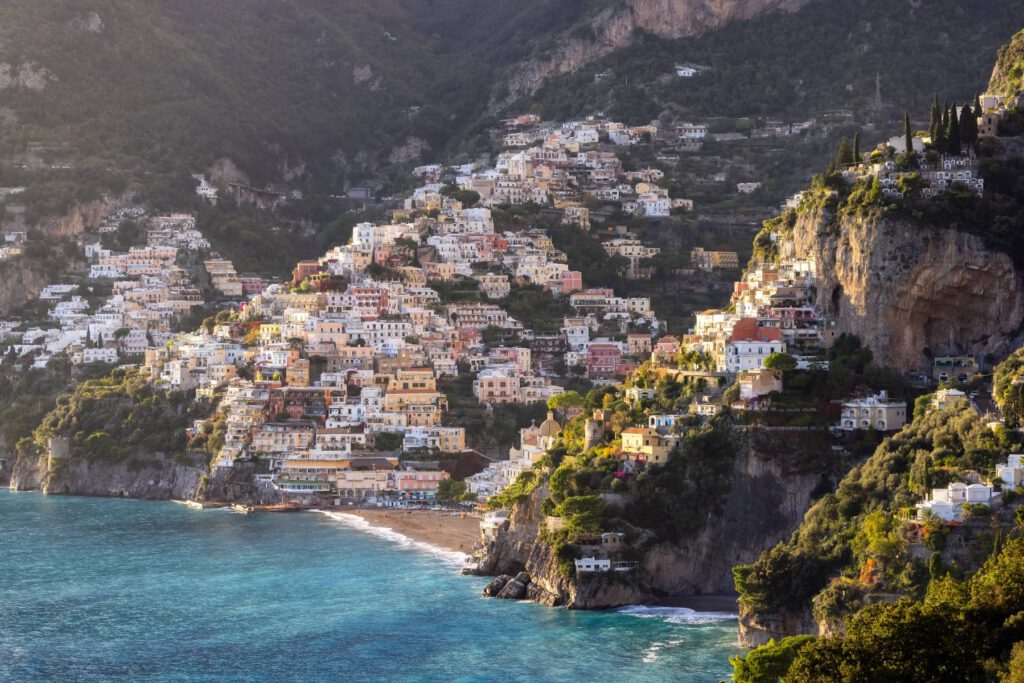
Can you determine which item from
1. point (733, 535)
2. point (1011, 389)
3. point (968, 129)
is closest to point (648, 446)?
point (733, 535)

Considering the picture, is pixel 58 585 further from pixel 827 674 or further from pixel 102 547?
pixel 827 674

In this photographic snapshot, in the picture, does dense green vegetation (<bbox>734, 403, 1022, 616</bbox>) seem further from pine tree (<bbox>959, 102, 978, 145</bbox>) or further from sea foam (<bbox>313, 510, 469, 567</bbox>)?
sea foam (<bbox>313, 510, 469, 567</bbox>)

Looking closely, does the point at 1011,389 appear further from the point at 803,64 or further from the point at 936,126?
the point at 803,64

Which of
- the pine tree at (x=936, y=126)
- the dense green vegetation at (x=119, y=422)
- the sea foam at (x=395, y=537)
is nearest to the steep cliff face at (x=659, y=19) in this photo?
the dense green vegetation at (x=119, y=422)

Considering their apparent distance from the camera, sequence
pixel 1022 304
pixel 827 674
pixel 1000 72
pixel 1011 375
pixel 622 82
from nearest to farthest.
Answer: pixel 827 674 → pixel 1011 375 → pixel 1022 304 → pixel 1000 72 → pixel 622 82

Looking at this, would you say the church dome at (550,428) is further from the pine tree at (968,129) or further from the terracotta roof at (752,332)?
the pine tree at (968,129)

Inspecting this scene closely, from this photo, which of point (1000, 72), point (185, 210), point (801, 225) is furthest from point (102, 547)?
point (185, 210)
